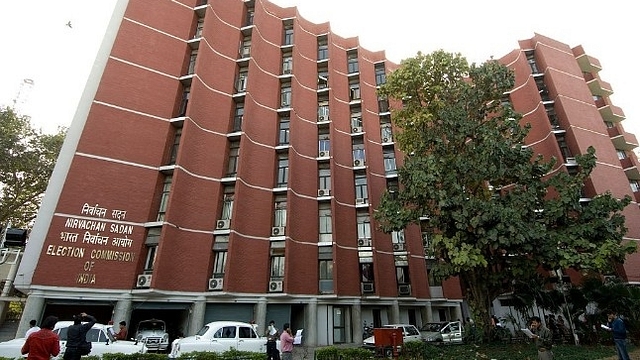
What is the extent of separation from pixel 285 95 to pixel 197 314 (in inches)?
677

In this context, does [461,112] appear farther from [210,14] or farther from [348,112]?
[210,14]

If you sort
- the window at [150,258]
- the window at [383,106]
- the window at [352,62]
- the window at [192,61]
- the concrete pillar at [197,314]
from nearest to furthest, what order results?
the concrete pillar at [197,314]
the window at [150,258]
the window at [192,61]
the window at [383,106]
the window at [352,62]

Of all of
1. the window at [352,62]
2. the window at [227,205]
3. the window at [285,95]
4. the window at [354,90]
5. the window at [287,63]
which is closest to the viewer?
the window at [227,205]

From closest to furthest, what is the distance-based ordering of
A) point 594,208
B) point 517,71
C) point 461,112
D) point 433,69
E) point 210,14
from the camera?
1. point 594,208
2. point 461,112
3. point 433,69
4. point 210,14
5. point 517,71

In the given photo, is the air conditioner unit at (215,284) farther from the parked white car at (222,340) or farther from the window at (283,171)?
the window at (283,171)

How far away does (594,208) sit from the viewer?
14.4m

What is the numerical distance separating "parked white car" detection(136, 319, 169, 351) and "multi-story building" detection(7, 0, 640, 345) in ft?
3.28

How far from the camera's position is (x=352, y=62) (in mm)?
32562

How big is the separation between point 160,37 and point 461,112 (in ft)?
64.7

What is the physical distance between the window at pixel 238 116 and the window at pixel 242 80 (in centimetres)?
137

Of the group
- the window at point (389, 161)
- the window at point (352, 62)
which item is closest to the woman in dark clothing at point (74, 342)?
the window at point (389, 161)

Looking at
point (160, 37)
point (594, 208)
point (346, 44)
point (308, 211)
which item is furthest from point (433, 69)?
point (160, 37)

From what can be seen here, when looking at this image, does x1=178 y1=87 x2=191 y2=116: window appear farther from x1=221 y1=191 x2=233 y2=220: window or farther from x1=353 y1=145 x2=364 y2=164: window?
x1=353 y1=145 x2=364 y2=164: window

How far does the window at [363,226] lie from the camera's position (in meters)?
25.6
